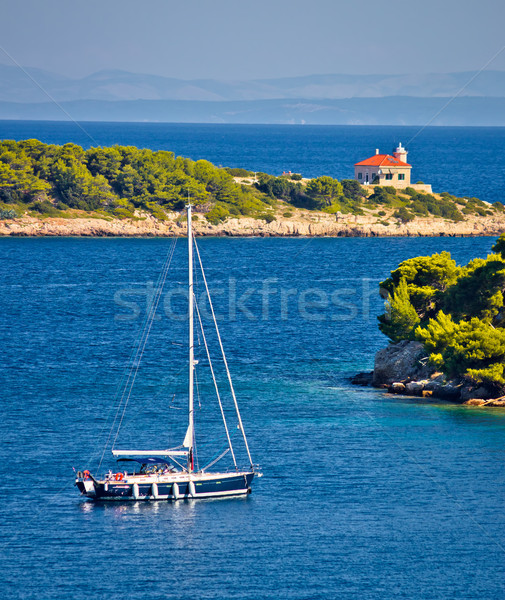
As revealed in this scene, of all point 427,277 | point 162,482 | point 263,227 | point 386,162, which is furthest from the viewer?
point 386,162

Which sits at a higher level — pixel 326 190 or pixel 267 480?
pixel 326 190

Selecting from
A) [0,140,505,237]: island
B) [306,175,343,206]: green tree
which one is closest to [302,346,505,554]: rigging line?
[0,140,505,237]: island

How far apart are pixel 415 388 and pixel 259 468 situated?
16803 millimetres

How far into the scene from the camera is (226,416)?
178 feet

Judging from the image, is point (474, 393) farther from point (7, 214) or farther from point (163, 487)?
point (7, 214)

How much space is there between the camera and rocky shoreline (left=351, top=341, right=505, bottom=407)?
5669cm

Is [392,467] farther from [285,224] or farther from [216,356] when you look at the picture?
[285,224]

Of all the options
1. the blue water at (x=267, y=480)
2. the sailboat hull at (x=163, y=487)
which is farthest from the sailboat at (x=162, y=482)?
the blue water at (x=267, y=480)

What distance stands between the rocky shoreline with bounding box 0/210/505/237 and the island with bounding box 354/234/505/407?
75.3 metres

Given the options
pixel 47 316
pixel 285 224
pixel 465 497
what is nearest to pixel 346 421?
pixel 465 497

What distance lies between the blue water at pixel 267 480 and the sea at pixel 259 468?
0.11 meters

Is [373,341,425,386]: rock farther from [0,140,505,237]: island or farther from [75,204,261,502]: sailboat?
[0,140,505,237]: island

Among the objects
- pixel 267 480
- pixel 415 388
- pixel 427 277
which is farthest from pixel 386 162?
pixel 267 480

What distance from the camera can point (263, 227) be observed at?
142 meters
